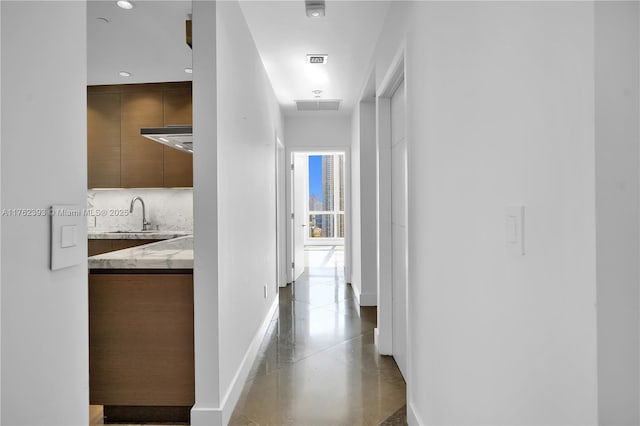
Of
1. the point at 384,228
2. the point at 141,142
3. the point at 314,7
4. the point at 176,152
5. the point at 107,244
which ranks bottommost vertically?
the point at 107,244

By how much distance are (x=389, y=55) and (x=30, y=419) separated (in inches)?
102

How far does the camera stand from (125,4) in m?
2.58

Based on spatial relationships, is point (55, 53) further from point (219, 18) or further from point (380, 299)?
point (380, 299)

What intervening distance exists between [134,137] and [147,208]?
0.86 meters

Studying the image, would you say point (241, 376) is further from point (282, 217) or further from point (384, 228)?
point (282, 217)

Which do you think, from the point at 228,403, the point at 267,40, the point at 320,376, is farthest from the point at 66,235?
the point at 267,40

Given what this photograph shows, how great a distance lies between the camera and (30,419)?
2.51 feet

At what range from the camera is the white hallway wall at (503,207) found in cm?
74

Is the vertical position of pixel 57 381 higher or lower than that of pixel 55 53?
lower

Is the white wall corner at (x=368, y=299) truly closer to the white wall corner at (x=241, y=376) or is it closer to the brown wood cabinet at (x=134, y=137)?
the white wall corner at (x=241, y=376)

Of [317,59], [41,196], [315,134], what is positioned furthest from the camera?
[315,134]

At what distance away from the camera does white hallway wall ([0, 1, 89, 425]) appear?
0.72 meters

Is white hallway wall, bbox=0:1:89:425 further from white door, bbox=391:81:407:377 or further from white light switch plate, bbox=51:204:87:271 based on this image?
white door, bbox=391:81:407:377

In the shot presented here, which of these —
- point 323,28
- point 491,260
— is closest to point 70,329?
point 491,260
